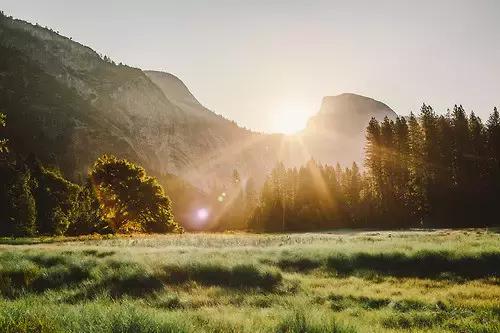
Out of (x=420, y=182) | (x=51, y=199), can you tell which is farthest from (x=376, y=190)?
(x=51, y=199)

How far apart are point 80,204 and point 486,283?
8310 centimetres

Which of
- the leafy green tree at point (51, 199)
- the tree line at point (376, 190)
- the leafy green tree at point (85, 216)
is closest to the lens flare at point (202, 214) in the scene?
the tree line at point (376, 190)

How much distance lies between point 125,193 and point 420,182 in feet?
165

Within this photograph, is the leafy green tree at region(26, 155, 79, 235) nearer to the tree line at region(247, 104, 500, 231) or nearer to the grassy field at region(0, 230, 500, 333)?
the tree line at region(247, 104, 500, 231)

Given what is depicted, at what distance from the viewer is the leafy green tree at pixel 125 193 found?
6731 centimetres

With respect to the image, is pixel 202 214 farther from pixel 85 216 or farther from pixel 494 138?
pixel 494 138

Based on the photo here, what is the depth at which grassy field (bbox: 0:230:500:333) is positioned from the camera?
10.1 metres

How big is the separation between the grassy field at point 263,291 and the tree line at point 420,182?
49.5m

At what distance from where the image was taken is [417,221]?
274ft

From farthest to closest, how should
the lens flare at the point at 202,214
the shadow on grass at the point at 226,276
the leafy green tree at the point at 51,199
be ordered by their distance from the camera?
the lens flare at the point at 202,214 < the leafy green tree at the point at 51,199 < the shadow on grass at the point at 226,276

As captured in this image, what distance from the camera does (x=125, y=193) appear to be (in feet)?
221

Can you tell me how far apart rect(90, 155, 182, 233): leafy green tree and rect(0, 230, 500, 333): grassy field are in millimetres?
37100

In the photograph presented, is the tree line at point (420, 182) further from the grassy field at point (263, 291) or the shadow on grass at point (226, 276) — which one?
the shadow on grass at point (226, 276)

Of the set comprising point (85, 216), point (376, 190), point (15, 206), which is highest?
point (376, 190)
